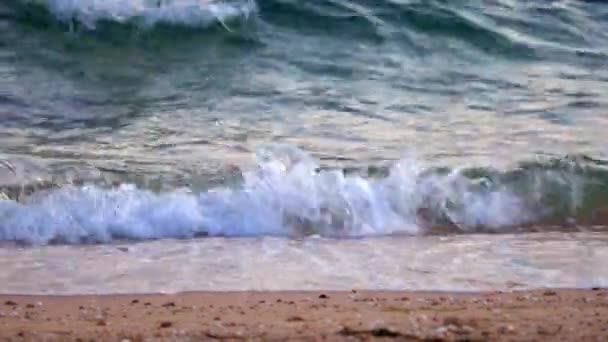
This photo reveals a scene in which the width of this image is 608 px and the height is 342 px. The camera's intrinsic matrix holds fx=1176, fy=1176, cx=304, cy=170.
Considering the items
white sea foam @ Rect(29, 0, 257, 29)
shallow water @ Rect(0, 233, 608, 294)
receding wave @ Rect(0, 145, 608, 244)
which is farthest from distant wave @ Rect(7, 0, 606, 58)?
shallow water @ Rect(0, 233, 608, 294)

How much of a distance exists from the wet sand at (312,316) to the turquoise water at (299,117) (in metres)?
1.14

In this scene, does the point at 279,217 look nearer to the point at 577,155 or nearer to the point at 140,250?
the point at 140,250

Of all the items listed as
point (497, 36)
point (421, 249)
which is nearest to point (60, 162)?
point (421, 249)

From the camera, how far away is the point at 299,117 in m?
7.01

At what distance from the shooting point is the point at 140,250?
15.9 feet

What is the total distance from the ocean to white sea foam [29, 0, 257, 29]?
18 mm

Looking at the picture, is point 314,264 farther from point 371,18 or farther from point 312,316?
point 371,18

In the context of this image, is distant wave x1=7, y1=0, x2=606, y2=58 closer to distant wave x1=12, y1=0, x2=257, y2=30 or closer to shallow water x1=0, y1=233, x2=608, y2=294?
distant wave x1=12, y1=0, x2=257, y2=30

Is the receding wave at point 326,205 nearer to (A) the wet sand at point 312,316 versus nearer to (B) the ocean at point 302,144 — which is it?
(B) the ocean at point 302,144

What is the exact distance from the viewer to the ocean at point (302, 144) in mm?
4688

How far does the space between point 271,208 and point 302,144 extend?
3.37 ft

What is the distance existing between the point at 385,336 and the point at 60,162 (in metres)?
3.19

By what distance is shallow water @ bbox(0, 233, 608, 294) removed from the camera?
14.0 feet

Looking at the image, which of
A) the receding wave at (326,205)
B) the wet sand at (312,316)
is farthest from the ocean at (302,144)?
the wet sand at (312,316)
